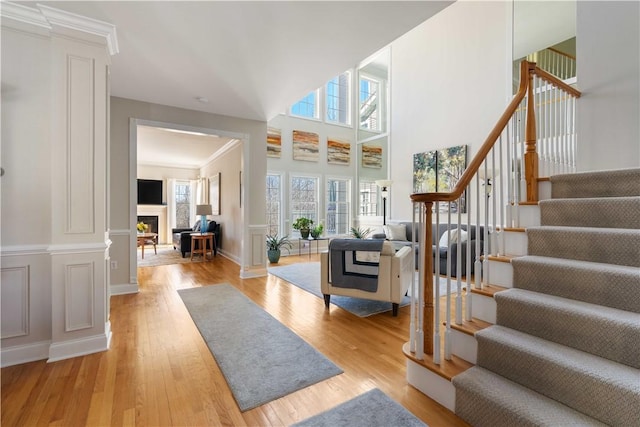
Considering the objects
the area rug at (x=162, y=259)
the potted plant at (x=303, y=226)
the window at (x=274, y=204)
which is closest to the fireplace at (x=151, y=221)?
the area rug at (x=162, y=259)

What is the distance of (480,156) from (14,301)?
11.6 feet

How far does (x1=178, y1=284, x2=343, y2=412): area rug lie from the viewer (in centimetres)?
188

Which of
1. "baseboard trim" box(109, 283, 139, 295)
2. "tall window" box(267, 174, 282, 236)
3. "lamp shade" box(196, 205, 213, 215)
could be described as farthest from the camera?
"tall window" box(267, 174, 282, 236)

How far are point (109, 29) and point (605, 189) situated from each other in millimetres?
3998

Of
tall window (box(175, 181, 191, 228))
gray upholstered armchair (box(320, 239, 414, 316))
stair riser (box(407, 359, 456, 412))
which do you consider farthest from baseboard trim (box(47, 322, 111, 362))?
tall window (box(175, 181, 191, 228))

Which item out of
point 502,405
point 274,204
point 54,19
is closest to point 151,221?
point 274,204

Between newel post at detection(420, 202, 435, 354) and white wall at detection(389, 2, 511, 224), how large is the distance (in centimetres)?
464

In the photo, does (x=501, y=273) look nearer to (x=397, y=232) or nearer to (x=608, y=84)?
(x=608, y=84)

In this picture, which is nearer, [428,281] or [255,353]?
[428,281]

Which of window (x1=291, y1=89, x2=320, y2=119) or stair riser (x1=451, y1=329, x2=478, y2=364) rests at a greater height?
window (x1=291, y1=89, x2=320, y2=119)

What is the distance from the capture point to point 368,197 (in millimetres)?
8383

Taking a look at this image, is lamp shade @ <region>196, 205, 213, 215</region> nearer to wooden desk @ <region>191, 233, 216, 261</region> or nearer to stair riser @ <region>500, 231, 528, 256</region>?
wooden desk @ <region>191, 233, 216, 261</region>

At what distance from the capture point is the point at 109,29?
2391 mm

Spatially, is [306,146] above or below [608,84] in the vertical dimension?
above
